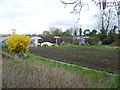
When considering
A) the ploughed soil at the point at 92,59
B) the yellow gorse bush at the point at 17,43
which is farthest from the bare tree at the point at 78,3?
the yellow gorse bush at the point at 17,43

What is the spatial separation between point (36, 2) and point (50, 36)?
871 inches

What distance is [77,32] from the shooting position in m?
32.9

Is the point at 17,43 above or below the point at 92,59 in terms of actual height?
above

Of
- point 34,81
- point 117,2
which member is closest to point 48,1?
point 117,2

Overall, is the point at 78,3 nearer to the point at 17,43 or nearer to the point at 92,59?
the point at 92,59

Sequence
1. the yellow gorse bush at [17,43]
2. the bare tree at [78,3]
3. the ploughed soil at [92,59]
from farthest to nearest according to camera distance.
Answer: the yellow gorse bush at [17,43], the ploughed soil at [92,59], the bare tree at [78,3]

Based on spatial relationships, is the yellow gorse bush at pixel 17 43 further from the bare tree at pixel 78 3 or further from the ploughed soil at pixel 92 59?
the bare tree at pixel 78 3

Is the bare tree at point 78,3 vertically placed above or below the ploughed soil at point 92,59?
above

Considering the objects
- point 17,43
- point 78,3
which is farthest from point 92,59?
point 78,3

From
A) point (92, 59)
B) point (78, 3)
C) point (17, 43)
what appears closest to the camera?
point (78, 3)

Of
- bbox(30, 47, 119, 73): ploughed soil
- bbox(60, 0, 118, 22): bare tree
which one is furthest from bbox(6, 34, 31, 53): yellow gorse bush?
bbox(60, 0, 118, 22): bare tree

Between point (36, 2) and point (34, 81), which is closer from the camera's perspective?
point (34, 81)

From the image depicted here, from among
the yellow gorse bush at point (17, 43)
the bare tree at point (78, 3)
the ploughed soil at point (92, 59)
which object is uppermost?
the bare tree at point (78, 3)

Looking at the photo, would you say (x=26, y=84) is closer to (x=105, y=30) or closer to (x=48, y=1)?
(x=48, y=1)
